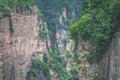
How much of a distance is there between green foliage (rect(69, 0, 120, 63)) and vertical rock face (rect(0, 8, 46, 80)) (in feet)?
25.1

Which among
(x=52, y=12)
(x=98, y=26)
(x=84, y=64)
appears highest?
(x=52, y=12)

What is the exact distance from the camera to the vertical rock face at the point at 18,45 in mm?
33781

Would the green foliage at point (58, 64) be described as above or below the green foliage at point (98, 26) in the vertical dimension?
below

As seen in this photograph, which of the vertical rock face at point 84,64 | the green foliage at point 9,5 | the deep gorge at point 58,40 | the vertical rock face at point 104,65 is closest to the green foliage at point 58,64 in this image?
the deep gorge at point 58,40

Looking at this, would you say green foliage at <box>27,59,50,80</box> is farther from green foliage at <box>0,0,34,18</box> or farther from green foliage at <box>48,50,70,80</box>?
green foliage at <box>0,0,34,18</box>

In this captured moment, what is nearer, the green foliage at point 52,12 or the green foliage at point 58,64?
the green foliage at point 58,64

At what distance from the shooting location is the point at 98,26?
25875 mm

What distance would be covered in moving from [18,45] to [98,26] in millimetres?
12264

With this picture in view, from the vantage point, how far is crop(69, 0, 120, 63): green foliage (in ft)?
82.1

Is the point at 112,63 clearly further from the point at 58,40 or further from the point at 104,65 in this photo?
the point at 58,40

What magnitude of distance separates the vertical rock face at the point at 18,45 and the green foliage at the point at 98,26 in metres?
7.66

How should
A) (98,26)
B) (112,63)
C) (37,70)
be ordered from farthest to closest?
(37,70) → (98,26) → (112,63)

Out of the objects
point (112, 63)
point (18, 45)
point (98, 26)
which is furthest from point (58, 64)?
point (112, 63)

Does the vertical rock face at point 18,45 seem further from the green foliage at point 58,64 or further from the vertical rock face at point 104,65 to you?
the vertical rock face at point 104,65
